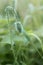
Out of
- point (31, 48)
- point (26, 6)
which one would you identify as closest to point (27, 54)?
point (31, 48)

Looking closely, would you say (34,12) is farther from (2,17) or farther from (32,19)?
(2,17)

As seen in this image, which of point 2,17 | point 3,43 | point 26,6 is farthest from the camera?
point 26,6

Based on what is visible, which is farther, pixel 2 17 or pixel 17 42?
pixel 2 17

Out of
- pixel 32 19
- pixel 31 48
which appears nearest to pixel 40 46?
pixel 31 48

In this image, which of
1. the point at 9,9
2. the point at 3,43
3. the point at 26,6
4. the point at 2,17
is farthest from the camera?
the point at 26,6

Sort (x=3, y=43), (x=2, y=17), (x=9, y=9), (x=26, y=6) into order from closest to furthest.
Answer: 1. (x=9, y=9)
2. (x=3, y=43)
3. (x=2, y=17)
4. (x=26, y=6)

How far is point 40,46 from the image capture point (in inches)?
28.4

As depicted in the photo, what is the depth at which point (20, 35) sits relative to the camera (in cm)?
74

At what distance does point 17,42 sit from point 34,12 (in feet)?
0.73

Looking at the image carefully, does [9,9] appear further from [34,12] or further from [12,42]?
[34,12]

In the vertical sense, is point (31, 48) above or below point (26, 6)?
below

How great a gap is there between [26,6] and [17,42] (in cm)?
33

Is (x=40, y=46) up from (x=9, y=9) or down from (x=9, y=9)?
down

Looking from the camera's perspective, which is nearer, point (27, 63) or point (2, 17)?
point (27, 63)
